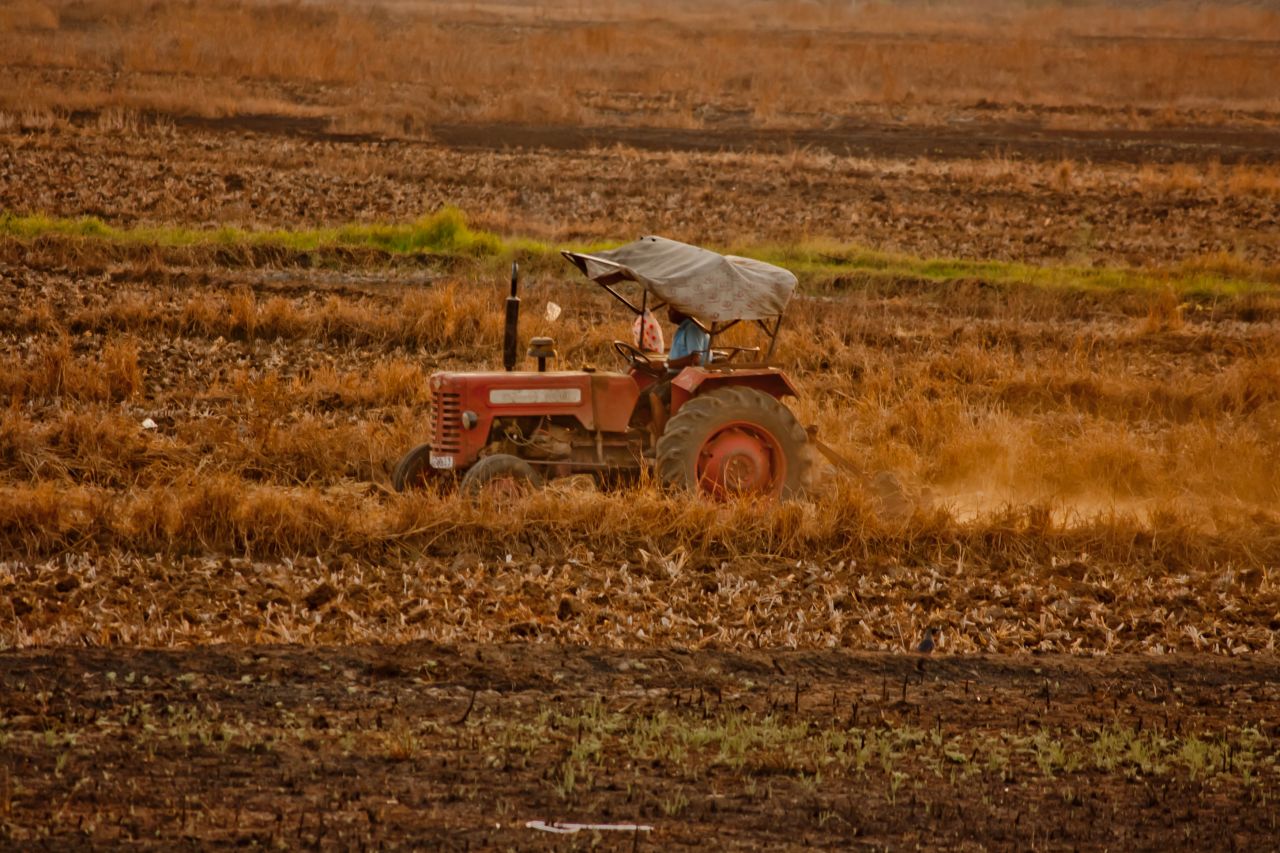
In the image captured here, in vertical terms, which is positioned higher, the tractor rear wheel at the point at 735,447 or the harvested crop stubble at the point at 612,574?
the tractor rear wheel at the point at 735,447

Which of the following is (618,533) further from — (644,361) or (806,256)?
(806,256)

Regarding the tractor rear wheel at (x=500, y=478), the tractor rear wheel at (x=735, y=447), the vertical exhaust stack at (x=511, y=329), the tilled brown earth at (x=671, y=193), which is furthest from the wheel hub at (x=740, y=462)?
the tilled brown earth at (x=671, y=193)

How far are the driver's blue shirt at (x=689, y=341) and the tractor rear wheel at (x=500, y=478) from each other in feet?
3.98

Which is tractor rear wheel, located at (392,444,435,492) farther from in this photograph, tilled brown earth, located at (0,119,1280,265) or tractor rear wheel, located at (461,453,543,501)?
tilled brown earth, located at (0,119,1280,265)

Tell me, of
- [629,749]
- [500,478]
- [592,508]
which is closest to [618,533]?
[592,508]

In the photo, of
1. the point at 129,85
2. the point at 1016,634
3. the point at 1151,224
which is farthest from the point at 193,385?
the point at 129,85

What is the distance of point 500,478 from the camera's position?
10.9 m

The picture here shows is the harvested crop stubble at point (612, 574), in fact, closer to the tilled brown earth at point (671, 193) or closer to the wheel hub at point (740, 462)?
the wheel hub at point (740, 462)

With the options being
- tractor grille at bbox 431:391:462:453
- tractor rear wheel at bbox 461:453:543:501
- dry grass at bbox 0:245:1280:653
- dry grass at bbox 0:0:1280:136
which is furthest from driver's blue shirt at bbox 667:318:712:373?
dry grass at bbox 0:0:1280:136

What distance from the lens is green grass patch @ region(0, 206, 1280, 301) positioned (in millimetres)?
21891

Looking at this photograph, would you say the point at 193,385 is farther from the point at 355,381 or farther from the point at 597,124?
the point at 597,124

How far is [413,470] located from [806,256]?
12290 millimetres

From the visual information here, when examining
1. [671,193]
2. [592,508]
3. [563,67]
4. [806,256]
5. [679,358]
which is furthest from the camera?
[563,67]

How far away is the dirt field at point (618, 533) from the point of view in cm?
675
